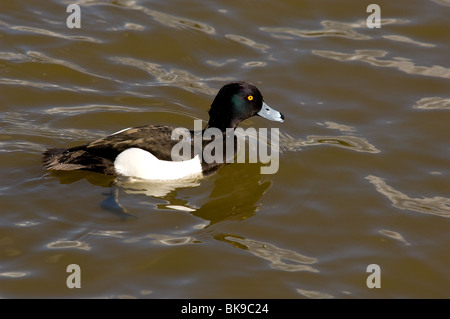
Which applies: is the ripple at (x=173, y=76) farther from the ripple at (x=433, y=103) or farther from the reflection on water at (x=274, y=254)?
the reflection on water at (x=274, y=254)

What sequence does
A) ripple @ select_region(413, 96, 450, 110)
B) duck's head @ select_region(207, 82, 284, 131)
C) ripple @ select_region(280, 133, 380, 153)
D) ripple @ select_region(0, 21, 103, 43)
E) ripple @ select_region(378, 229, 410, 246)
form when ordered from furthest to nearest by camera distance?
ripple @ select_region(0, 21, 103, 43)
ripple @ select_region(413, 96, 450, 110)
ripple @ select_region(280, 133, 380, 153)
duck's head @ select_region(207, 82, 284, 131)
ripple @ select_region(378, 229, 410, 246)

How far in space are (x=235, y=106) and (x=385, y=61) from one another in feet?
10.5

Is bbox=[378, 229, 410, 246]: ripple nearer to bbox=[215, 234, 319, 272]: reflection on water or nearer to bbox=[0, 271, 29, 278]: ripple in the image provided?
bbox=[215, 234, 319, 272]: reflection on water

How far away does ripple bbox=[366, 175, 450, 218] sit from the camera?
7.89 meters

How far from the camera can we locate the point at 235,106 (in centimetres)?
864

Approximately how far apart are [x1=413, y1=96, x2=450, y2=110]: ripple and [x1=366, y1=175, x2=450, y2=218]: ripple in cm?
205

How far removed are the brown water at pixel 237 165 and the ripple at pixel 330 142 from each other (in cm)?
2

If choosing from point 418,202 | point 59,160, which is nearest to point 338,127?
point 418,202

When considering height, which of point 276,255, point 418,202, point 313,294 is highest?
point 418,202

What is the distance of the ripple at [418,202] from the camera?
7891 millimetres

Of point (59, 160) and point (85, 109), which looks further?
point (85, 109)

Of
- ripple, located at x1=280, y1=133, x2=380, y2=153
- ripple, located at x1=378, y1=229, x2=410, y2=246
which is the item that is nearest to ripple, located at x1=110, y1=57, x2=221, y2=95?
ripple, located at x1=280, y1=133, x2=380, y2=153

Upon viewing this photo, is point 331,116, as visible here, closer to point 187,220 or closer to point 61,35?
point 187,220

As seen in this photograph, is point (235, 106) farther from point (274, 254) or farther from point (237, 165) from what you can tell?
point (274, 254)
